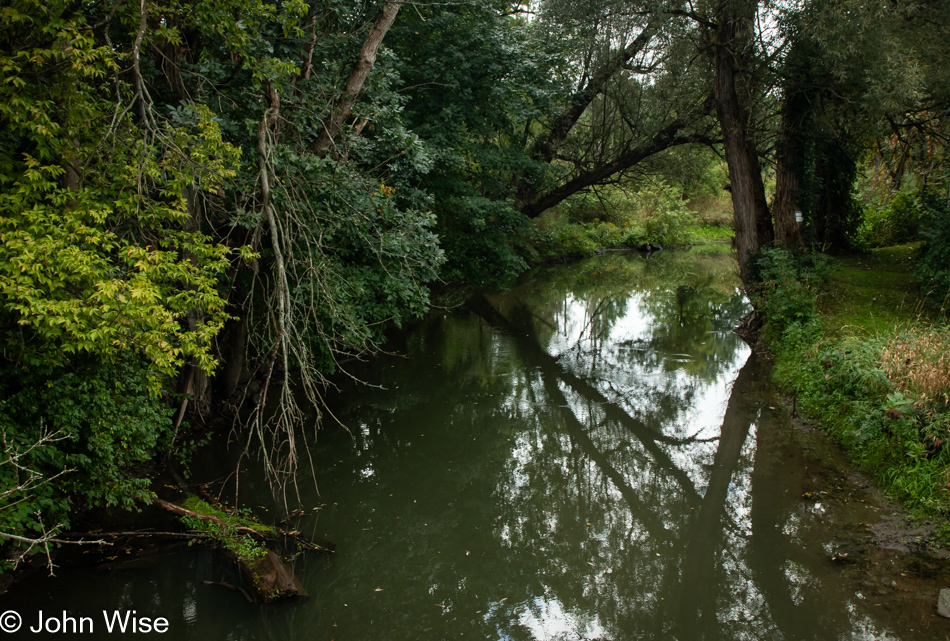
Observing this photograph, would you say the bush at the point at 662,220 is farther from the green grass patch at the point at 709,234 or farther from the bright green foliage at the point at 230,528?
the bright green foliage at the point at 230,528

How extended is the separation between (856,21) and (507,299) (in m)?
12.6

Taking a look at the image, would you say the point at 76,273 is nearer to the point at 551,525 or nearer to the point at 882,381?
the point at 551,525

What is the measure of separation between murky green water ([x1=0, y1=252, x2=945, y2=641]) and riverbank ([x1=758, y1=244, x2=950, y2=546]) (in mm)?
490

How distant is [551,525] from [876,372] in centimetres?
415

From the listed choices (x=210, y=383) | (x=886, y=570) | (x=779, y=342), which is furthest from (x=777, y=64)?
(x=210, y=383)

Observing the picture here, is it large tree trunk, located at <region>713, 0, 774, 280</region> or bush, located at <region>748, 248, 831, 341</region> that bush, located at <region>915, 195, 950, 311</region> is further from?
large tree trunk, located at <region>713, 0, 774, 280</region>

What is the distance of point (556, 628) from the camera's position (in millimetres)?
4672

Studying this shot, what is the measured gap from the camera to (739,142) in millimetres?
11969

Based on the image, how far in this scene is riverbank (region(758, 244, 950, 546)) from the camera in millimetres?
5797

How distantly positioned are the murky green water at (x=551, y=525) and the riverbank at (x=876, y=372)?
1.61ft

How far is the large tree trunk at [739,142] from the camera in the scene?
36.8ft

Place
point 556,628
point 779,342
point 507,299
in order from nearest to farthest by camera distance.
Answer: point 556,628 → point 779,342 → point 507,299

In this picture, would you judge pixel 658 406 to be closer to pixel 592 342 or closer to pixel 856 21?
pixel 592 342
